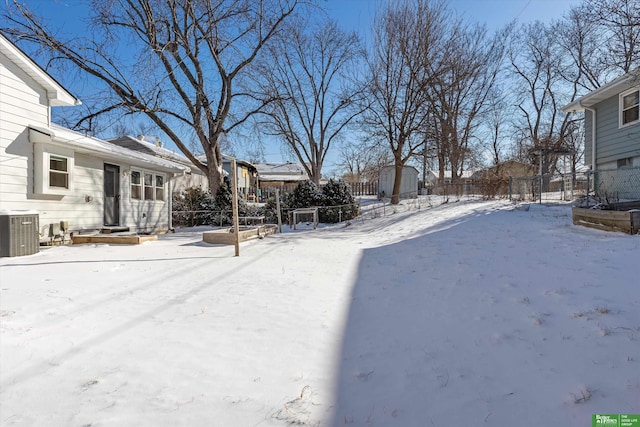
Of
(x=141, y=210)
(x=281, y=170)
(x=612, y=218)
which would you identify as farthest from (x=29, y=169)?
(x=281, y=170)

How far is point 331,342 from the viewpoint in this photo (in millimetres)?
2982

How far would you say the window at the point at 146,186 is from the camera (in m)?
11.5

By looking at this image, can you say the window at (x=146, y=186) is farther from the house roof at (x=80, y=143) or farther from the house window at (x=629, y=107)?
the house window at (x=629, y=107)

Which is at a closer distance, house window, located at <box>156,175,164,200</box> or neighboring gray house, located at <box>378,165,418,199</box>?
house window, located at <box>156,175,164,200</box>

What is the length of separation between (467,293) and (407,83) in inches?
633

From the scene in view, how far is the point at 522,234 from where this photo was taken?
22.0ft

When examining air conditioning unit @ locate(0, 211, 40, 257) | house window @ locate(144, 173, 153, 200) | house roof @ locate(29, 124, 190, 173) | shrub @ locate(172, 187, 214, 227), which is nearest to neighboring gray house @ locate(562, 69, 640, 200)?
house roof @ locate(29, 124, 190, 173)

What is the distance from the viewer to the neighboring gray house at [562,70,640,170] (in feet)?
35.2

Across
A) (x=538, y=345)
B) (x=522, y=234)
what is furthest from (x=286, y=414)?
(x=522, y=234)

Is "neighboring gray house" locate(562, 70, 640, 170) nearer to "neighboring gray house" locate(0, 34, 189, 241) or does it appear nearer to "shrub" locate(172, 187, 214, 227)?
"neighboring gray house" locate(0, 34, 189, 241)

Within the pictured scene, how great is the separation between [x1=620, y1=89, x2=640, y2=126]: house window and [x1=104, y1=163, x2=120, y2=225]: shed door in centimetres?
1712

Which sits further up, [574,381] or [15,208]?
[15,208]

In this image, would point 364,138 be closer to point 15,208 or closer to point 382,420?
point 15,208

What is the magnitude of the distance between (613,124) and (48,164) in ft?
58.8
